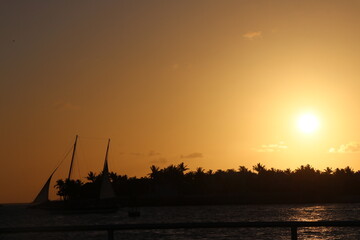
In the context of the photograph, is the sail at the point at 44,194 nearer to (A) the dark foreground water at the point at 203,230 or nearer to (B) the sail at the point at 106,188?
(A) the dark foreground water at the point at 203,230

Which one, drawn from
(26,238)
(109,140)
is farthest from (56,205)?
(26,238)

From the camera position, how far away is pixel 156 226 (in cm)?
951

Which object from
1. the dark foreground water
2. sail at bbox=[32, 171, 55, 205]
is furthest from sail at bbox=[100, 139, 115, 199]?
sail at bbox=[32, 171, 55, 205]

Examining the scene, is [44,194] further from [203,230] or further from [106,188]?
[203,230]

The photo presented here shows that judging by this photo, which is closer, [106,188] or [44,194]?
[106,188]

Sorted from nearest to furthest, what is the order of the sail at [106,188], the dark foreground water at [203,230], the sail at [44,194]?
the dark foreground water at [203,230] < the sail at [106,188] < the sail at [44,194]

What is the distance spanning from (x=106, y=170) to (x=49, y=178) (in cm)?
2030

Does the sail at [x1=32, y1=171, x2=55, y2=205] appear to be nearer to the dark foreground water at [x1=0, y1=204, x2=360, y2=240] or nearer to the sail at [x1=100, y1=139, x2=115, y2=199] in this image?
the dark foreground water at [x1=0, y1=204, x2=360, y2=240]

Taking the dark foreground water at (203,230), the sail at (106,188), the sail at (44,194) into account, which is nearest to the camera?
the dark foreground water at (203,230)

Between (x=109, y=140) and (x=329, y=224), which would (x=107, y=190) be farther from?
(x=329, y=224)

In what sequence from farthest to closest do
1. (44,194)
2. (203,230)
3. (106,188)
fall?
1. (44,194)
2. (106,188)
3. (203,230)

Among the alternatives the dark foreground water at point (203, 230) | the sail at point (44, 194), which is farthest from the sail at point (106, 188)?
the sail at point (44, 194)

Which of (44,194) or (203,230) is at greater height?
(44,194)

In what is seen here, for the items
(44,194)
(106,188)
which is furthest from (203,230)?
(44,194)
